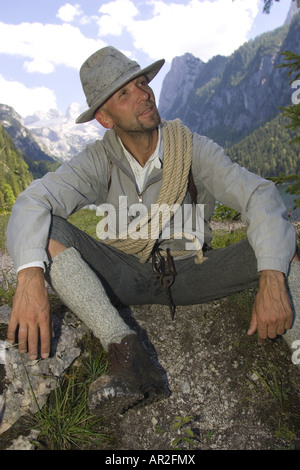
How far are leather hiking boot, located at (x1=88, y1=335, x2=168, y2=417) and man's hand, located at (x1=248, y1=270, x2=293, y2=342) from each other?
0.77 meters

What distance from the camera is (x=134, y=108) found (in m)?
2.92

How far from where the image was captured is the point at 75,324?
2986mm

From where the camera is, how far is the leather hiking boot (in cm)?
201

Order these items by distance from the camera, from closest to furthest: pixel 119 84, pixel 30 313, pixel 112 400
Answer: pixel 112 400 < pixel 30 313 < pixel 119 84

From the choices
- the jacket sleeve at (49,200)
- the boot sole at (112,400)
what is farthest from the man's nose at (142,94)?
the boot sole at (112,400)

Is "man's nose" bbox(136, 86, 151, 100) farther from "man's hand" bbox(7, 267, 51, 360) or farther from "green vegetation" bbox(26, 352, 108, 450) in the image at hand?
"green vegetation" bbox(26, 352, 108, 450)

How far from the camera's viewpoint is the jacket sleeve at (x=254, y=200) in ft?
7.86

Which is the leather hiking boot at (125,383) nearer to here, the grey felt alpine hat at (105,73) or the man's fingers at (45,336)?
the man's fingers at (45,336)

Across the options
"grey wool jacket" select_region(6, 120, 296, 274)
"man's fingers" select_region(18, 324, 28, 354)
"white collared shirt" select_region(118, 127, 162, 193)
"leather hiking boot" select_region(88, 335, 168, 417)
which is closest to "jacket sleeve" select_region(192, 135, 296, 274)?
"grey wool jacket" select_region(6, 120, 296, 274)

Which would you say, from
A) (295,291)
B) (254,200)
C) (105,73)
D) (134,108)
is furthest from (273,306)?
(105,73)

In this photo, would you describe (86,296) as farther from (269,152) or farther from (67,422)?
(269,152)

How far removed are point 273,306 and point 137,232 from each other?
1.22 m

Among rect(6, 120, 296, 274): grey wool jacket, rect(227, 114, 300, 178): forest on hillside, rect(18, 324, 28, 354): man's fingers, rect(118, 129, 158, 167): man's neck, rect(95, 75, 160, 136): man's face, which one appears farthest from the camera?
rect(227, 114, 300, 178): forest on hillside
